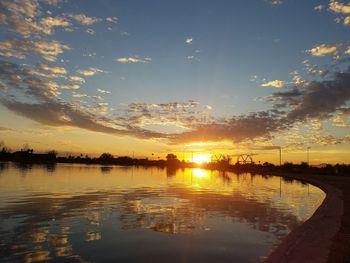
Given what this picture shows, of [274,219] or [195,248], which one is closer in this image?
[195,248]

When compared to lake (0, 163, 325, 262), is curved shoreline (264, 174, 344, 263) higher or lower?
higher

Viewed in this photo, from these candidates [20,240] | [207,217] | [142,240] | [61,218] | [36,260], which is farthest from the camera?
[207,217]

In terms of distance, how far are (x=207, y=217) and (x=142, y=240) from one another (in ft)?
26.6

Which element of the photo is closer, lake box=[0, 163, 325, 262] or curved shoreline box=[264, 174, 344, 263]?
curved shoreline box=[264, 174, 344, 263]

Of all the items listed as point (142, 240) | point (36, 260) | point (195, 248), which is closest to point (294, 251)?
point (195, 248)

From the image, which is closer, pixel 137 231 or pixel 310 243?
pixel 310 243

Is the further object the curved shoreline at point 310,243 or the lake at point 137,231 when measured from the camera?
the lake at point 137,231

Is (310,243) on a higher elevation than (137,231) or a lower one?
higher

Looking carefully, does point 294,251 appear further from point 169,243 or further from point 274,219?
point 274,219

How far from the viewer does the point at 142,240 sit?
1669 centimetres

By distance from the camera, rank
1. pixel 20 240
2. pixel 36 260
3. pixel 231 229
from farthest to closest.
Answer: pixel 231 229 < pixel 20 240 < pixel 36 260

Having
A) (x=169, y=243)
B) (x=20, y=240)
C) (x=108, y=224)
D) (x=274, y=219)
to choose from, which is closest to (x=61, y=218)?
(x=108, y=224)

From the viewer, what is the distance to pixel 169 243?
16.4 meters

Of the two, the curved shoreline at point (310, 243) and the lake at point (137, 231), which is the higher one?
the curved shoreline at point (310, 243)
